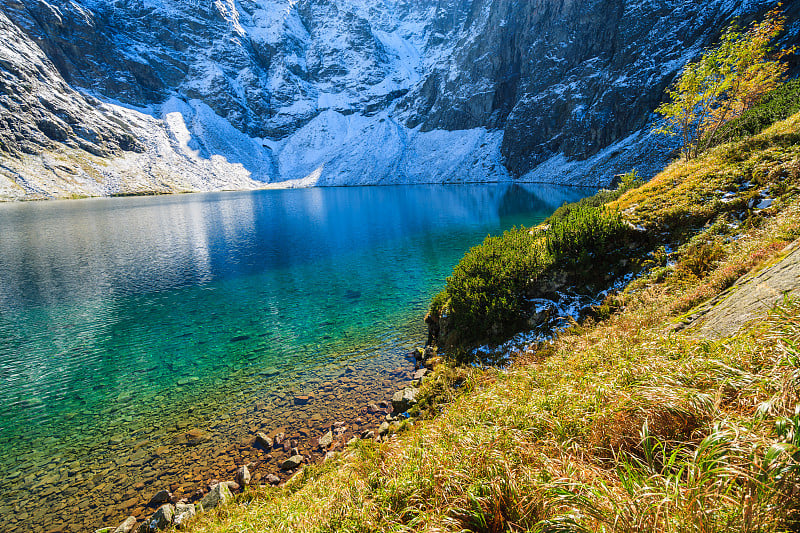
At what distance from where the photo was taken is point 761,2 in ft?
249

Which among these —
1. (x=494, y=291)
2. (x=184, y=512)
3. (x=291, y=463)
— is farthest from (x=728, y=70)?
(x=184, y=512)

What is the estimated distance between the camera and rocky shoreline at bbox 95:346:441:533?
7.16 meters

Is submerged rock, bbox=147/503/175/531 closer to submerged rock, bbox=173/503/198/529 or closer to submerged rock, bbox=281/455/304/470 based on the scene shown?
submerged rock, bbox=173/503/198/529

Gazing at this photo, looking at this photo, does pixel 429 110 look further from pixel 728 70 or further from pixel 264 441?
pixel 264 441

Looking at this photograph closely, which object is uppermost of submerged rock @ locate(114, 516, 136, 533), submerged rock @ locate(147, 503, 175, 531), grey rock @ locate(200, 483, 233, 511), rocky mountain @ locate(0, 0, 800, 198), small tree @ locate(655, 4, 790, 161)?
rocky mountain @ locate(0, 0, 800, 198)

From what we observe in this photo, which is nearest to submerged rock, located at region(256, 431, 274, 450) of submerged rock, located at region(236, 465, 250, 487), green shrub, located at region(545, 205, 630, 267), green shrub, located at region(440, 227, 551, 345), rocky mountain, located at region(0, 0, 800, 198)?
submerged rock, located at region(236, 465, 250, 487)

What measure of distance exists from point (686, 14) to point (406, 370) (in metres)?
137

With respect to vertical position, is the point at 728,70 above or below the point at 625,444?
above

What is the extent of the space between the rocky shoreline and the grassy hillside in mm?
757

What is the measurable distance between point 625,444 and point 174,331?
19.2 m

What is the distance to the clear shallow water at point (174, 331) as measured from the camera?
33.7ft

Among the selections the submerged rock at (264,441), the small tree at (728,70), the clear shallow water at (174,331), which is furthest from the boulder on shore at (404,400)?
the small tree at (728,70)

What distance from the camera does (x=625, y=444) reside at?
10.1ft

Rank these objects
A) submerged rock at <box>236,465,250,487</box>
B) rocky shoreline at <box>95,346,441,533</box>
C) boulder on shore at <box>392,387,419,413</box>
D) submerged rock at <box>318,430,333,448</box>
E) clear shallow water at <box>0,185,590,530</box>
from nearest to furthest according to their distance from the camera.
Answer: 1. rocky shoreline at <box>95,346,441,533</box>
2. submerged rock at <box>236,465,250,487</box>
3. submerged rock at <box>318,430,333,448</box>
4. boulder on shore at <box>392,387,419,413</box>
5. clear shallow water at <box>0,185,590,530</box>
